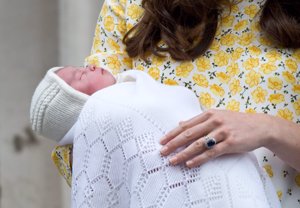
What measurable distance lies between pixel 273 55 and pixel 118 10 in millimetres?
605

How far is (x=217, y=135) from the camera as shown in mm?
1956

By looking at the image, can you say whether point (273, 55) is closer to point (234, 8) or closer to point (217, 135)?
point (234, 8)

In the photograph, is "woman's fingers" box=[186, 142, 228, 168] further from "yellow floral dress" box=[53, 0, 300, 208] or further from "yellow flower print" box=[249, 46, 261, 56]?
"yellow flower print" box=[249, 46, 261, 56]

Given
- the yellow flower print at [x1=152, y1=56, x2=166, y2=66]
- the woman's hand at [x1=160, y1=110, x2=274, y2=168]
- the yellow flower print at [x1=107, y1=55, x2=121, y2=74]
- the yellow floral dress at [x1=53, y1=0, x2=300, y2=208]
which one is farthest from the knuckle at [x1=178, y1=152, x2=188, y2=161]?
the yellow flower print at [x1=107, y1=55, x2=121, y2=74]

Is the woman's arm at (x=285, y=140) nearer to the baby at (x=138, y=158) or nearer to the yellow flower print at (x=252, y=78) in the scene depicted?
the baby at (x=138, y=158)

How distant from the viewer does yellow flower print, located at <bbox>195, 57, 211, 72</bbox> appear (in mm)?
2381

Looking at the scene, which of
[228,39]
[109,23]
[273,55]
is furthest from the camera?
[109,23]

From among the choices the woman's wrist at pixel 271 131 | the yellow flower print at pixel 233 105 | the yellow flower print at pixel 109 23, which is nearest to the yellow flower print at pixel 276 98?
the yellow flower print at pixel 233 105

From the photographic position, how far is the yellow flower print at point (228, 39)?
2.40 metres

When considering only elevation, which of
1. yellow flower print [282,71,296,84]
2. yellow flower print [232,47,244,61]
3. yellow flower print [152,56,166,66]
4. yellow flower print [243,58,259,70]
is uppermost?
yellow flower print [232,47,244,61]

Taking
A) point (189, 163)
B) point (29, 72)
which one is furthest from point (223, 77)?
point (29, 72)

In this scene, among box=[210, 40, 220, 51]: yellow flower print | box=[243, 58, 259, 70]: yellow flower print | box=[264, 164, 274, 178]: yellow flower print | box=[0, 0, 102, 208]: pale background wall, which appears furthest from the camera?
box=[0, 0, 102, 208]: pale background wall

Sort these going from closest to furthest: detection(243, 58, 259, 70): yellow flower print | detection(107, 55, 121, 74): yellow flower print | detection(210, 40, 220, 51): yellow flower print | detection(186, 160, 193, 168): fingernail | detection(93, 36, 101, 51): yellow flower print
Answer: detection(186, 160, 193, 168): fingernail
detection(243, 58, 259, 70): yellow flower print
detection(210, 40, 220, 51): yellow flower print
detection(107, 55, 121, 74): yellow flower print
detection(93, 36, 101, 51): yellow flower print

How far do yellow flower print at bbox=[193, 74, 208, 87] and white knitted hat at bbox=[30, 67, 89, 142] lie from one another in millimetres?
342
